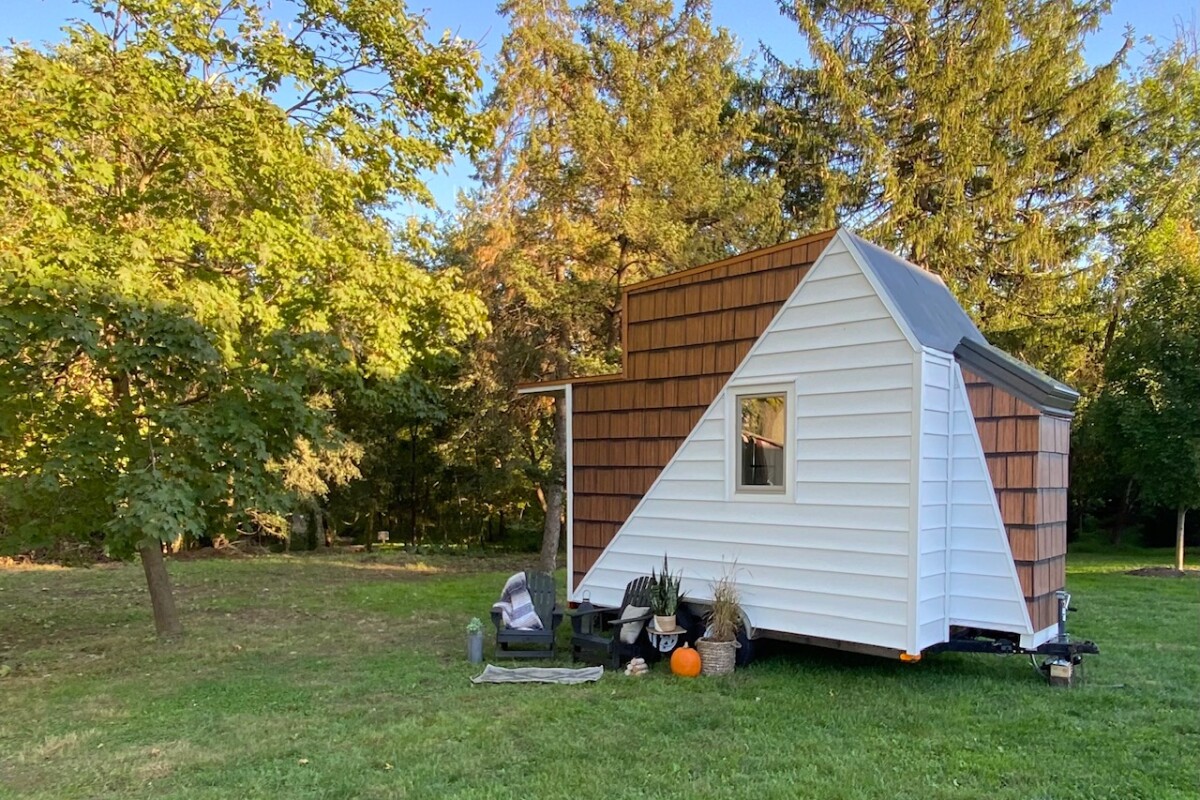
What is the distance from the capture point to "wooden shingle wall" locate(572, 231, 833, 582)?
21.1ft

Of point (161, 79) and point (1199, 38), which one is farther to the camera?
point (1199, 38)

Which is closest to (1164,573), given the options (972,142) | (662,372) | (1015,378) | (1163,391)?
(1163,391)

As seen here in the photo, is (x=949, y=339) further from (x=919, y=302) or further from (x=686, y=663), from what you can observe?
(x=686, y=663)

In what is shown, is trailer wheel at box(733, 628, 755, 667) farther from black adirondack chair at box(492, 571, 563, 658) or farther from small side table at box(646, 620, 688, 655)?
black adirondack chair at box(492, 571, 563, 658)

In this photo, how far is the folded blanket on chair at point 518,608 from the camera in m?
6.98

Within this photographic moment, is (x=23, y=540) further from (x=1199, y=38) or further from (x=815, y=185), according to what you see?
(x=1199, y=38)

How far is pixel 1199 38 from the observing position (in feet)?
53.6

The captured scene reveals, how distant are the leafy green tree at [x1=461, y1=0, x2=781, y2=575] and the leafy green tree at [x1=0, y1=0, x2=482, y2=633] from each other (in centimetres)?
395

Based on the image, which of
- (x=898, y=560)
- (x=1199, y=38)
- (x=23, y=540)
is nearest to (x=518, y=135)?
(x=23, y=540)

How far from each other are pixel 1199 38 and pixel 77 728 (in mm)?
21983

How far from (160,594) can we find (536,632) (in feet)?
13.6

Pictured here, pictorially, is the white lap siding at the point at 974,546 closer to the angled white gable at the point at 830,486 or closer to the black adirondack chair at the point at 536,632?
the angled white gable at the point at 830,486

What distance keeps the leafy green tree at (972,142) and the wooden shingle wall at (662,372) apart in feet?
30.2

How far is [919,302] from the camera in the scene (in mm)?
6023
